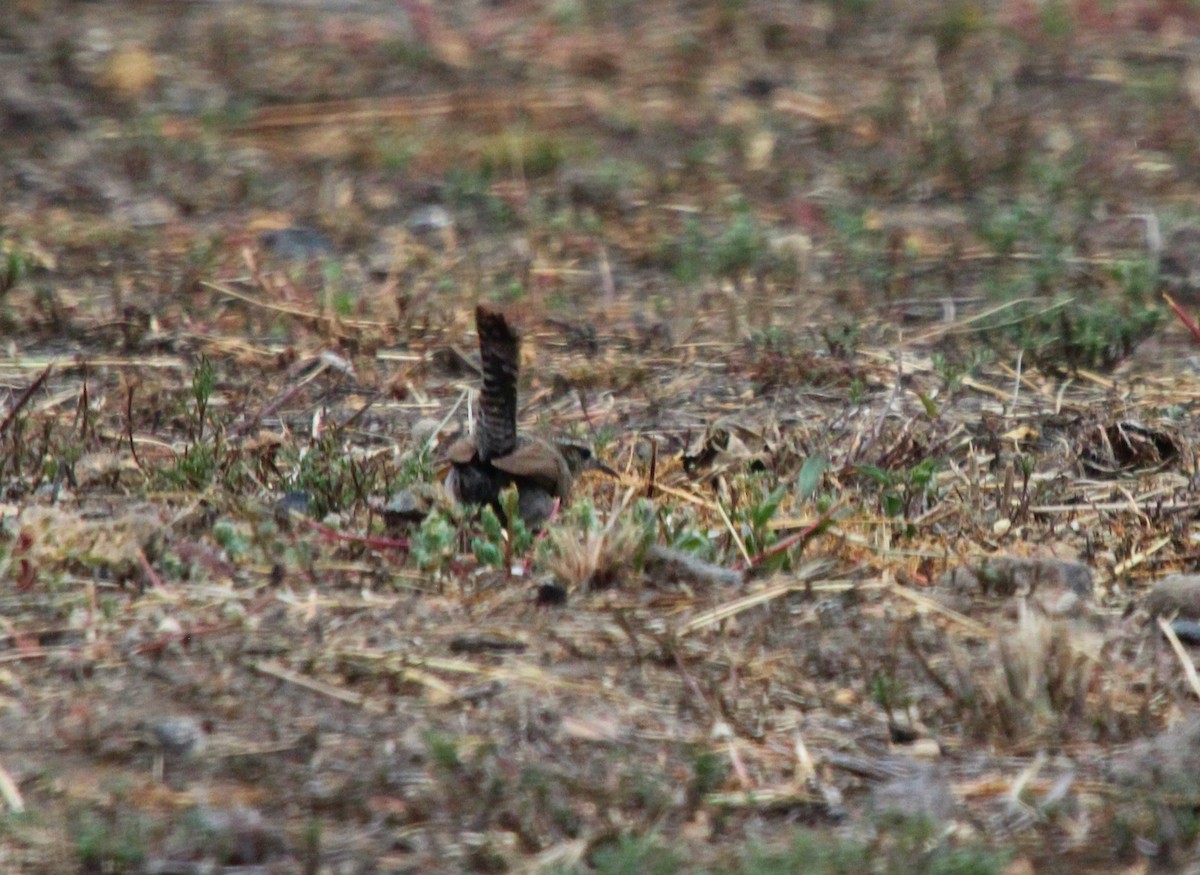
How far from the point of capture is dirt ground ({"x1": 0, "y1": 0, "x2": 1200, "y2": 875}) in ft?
9.71

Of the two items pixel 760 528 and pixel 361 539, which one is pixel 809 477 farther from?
pixel 361 539

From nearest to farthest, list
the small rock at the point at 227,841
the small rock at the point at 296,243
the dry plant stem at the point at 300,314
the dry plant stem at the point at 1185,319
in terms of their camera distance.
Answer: the small rock at the point at 227,841, the dry plant stem at the point at 1185,319, the dry plant stem at the point at 300,314, the small rock at the point at 296,243

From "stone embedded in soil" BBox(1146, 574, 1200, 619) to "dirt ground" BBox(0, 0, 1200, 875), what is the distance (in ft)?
0.03

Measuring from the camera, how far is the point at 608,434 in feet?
15.8

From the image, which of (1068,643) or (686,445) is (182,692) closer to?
(1068,643)

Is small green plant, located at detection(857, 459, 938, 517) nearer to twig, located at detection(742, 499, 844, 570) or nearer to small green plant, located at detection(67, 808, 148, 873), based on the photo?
twig, located at detection(742, 499, 844, 570)

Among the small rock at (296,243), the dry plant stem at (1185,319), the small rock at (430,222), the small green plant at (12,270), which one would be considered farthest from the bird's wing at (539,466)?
the small rock at (430,222)

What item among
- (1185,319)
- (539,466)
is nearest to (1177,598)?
(539,466)

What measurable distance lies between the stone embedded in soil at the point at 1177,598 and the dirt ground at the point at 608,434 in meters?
0.01

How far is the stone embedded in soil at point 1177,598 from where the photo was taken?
363 centimetres

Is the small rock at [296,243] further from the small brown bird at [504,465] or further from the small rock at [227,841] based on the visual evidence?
the small rock at [227,841]

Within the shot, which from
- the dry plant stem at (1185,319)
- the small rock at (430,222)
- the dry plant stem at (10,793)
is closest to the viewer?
the dry plant stem at (10,793)

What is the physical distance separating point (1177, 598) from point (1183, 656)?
0.86 ft

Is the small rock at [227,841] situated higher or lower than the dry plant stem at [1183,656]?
higher
